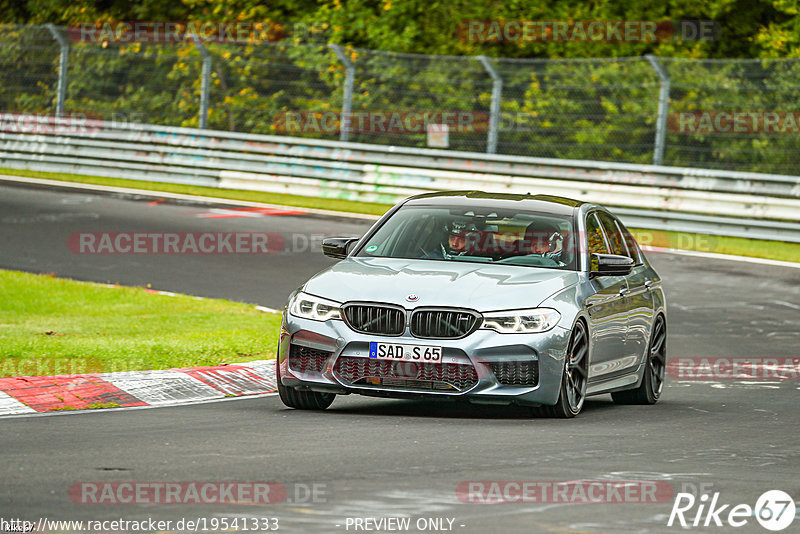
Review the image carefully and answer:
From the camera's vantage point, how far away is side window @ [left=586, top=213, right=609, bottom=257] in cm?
1086

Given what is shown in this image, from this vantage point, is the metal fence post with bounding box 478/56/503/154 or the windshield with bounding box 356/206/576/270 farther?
the metal fence post with bounding box 478/56/503/154

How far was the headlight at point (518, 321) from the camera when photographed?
9.37 meters

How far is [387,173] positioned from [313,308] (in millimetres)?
16919

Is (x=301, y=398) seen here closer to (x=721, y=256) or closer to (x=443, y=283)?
(x=443, y=283)

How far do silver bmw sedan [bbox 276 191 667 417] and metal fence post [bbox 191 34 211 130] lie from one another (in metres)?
17.9

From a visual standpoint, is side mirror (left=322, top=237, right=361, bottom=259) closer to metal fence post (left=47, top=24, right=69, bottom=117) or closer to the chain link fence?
the chain link fence

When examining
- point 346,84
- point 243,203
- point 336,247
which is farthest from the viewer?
point 346,84

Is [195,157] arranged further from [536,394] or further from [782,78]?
[536,394]

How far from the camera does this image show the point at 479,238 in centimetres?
1059

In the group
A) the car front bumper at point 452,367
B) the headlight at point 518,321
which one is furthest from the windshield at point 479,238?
the car front bumper at point 452,367

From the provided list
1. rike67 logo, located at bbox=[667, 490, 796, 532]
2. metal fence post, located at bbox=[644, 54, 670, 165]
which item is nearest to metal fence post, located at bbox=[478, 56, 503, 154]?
metal fence post, located at bbox=[644, 54, 670, 165]

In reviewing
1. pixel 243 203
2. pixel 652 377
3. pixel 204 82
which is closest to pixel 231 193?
pixel 243 203

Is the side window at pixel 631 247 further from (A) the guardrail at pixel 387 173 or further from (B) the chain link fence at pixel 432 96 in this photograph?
(B) the chain link fence at pixel 432 96

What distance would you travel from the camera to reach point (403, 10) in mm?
32781
